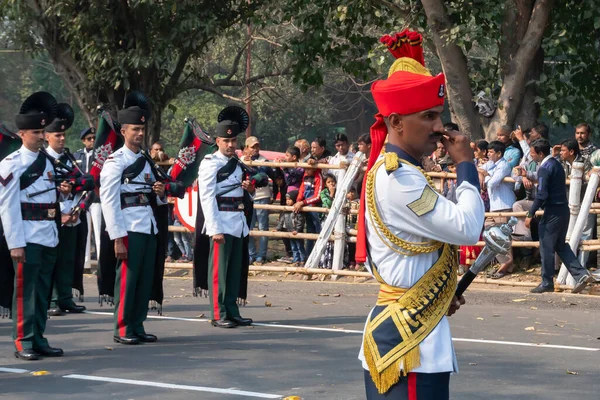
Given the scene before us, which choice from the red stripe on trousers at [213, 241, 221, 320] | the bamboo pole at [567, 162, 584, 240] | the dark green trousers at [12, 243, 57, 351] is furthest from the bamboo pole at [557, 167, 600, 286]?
the dark green trousers at [12, 243, 57, 351]

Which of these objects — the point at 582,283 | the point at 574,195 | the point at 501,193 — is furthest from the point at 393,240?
the point at 501,193

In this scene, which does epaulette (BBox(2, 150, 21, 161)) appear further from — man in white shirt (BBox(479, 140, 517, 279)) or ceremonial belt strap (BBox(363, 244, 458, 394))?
man in white shirt (BBox(479, 140, 517, 279))

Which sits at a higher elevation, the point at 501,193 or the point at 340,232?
the point at 501,193

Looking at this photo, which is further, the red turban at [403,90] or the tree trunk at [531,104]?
the tree trunk at [531,104]

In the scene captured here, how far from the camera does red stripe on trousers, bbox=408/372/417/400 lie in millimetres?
4379

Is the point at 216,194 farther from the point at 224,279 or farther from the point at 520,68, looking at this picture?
the point at 520,68

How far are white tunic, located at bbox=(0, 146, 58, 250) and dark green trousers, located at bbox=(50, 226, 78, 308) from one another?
9.19 feet

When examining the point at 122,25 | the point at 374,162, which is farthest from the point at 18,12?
the point at 374,162

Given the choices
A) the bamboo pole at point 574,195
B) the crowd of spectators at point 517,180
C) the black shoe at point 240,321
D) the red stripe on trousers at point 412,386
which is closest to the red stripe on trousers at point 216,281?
the black shoe at point 240,321

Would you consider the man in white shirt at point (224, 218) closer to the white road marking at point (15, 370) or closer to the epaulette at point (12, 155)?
the epaulette at point (12, 155)

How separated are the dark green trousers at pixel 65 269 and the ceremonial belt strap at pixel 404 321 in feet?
27.5

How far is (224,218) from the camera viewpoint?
11.3m

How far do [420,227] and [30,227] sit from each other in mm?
5758

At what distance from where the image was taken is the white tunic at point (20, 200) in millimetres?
9250
